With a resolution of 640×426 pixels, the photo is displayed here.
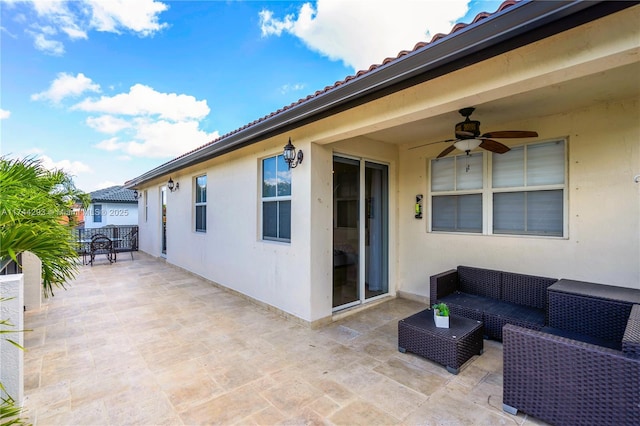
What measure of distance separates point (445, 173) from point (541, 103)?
1.81 meters

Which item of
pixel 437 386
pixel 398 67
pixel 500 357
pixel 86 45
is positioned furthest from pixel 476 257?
pixel 86 45

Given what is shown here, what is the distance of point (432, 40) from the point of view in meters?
2.21

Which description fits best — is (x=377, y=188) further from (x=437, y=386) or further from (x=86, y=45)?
(x=86, y=45)

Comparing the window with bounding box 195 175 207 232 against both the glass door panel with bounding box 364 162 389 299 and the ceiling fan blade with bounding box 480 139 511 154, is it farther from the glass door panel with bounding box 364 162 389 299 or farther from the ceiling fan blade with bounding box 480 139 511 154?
the ceiling fan blade with bounding box 480 139 511 154

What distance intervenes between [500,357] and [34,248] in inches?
177

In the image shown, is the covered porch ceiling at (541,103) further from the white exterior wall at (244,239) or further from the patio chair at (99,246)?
the patio chair at (99,246)

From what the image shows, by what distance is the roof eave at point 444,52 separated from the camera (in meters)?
1.70

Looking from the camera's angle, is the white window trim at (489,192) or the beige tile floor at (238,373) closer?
the beige tile floor at (238,373)

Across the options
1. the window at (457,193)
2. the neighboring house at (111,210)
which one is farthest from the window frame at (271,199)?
the neighboring house at (111,210)

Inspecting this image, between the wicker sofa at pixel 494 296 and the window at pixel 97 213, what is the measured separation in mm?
24506

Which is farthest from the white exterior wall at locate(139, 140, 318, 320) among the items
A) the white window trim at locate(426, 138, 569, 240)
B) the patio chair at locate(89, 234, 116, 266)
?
the patio chair at locate(89, 234, 116, 266)

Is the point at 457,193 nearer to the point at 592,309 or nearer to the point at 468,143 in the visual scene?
the point at 468,143

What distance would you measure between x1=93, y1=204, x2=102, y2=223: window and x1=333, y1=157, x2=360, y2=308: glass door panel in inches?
899

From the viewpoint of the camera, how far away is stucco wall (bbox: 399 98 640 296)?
336 centimetres
